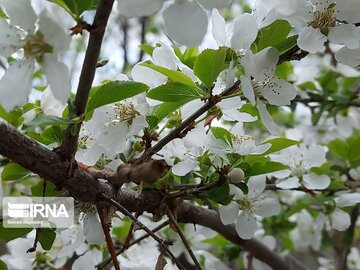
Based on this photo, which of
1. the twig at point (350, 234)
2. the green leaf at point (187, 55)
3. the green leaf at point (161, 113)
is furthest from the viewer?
the twig at point (350, 234)

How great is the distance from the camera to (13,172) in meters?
0.73

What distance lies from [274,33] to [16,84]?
1.07 feet

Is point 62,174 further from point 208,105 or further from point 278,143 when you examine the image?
point 278,143

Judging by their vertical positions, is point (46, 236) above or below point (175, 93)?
below

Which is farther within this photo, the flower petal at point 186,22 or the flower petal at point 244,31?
the flower petal at point 244,31

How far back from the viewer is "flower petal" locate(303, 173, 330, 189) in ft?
3.09

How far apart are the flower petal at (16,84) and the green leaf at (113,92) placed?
0.08 m

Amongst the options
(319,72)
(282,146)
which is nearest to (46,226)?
(282,146)

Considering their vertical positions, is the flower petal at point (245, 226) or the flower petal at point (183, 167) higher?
the flower petal at point (183, 167)

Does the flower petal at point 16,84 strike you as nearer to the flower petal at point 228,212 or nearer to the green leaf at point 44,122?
the green leaf at point 44,122

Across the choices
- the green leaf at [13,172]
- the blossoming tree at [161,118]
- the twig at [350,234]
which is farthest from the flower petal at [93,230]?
the twig at [350,234]

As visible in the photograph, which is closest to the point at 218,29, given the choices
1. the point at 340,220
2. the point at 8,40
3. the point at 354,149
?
the point at 8,40

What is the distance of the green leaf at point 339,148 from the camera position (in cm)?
114

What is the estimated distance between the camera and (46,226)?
0.75 metres
